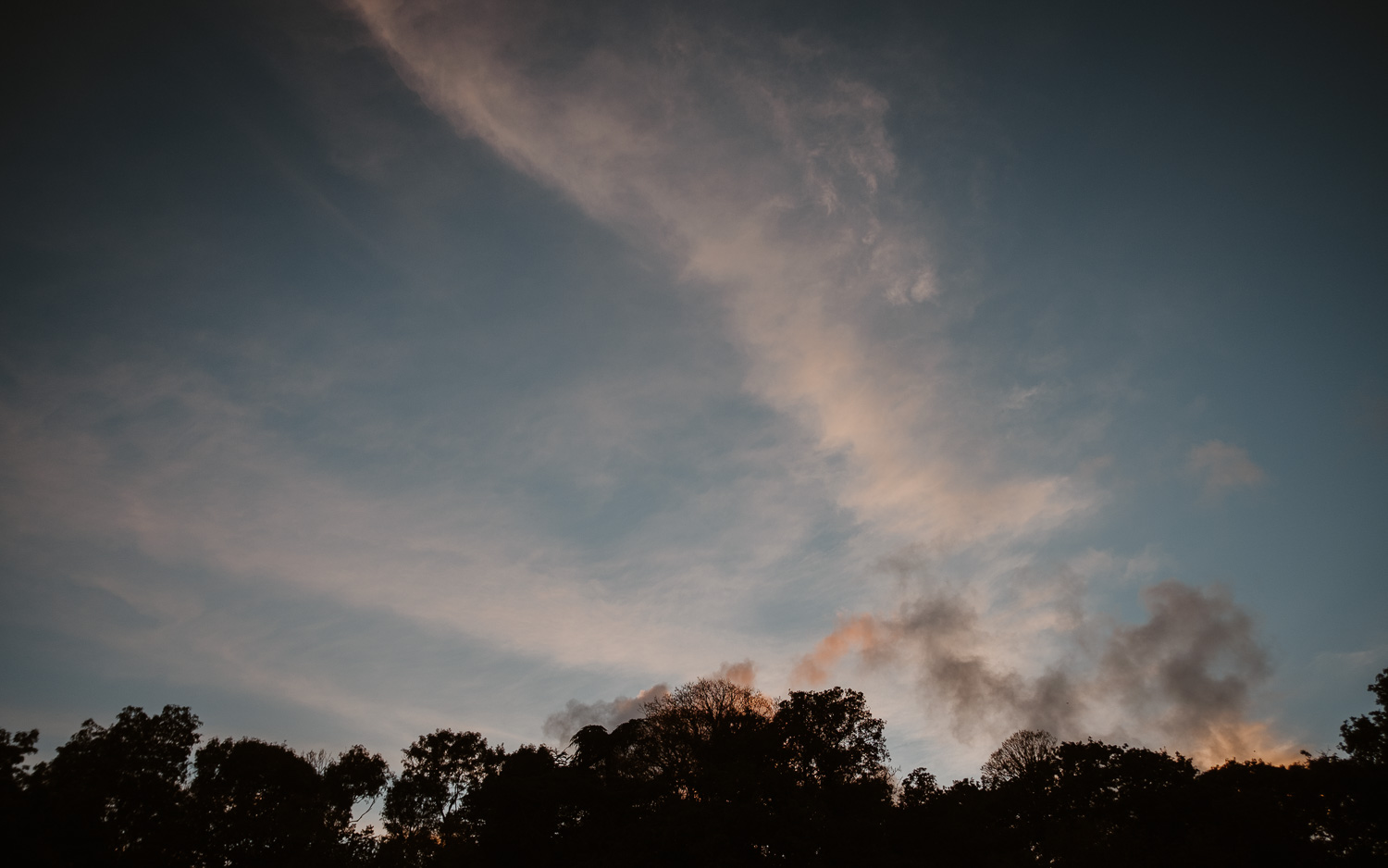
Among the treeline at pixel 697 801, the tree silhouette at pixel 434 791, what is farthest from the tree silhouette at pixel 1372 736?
the tree silhouette at pixel 434 791

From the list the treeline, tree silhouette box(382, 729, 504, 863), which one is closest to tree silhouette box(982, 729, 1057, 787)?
the treeline

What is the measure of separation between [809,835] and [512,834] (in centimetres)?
2608

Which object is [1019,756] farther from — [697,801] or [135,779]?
[135,779]

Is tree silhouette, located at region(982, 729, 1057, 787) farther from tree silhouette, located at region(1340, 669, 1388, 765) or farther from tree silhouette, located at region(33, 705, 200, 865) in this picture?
tree silhouette, located at region(33, 705, 200, 865)

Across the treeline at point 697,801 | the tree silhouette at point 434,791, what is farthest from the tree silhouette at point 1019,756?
the tree silhouette at point 434,791

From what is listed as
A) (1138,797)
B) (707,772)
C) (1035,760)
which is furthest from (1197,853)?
(707,772)

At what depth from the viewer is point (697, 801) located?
4572 centimetres

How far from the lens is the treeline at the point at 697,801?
41344mm

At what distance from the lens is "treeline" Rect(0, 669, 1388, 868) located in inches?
1628

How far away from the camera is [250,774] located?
56.9 metres

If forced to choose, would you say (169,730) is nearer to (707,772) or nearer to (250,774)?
(250,774)

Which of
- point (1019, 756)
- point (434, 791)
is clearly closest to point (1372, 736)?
point (1019, 756)

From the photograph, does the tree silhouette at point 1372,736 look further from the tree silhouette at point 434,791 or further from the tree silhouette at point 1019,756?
the tree silhouette at point 434,791

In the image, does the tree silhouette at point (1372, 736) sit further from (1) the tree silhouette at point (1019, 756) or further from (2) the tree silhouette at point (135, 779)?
(2) the tree silhouette at point (135, 779)
